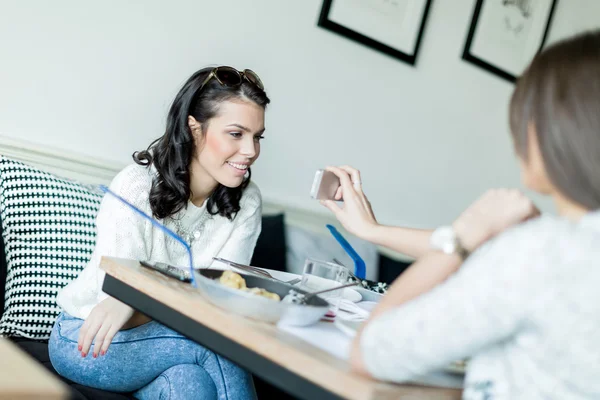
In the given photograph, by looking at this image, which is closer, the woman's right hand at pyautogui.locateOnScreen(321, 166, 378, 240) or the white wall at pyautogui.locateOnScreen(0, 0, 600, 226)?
the woman's right hand at pyautogui.locateOnScreen(321, 166, 378, 240)

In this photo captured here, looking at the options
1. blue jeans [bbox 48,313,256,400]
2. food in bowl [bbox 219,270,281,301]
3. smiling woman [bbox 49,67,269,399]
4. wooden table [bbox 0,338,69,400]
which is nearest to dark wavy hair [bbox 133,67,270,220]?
smiling woman [bbox 49,67,269,399]

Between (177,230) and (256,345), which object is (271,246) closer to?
(177,230)

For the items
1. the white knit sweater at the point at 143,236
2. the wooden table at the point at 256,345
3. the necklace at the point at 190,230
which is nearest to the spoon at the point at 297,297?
the wooden table at the point at 256,345

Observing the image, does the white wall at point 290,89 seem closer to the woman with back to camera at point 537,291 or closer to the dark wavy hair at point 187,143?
the dark wavy hair at point 187,143

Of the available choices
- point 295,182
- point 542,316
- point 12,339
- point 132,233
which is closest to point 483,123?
point 295,182

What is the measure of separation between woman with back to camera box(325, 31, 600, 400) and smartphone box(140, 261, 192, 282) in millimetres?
499

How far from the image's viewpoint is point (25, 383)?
533mm

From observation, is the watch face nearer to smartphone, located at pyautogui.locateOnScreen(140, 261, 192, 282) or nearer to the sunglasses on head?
smartphone, located at pyautogui.locateOnScreen(140, 261, 192, 282)

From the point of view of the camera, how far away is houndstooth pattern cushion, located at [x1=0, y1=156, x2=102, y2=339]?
1710mm

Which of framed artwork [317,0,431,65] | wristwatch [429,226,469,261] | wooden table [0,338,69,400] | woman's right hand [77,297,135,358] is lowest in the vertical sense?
woman's right hand [77,297,135,358]

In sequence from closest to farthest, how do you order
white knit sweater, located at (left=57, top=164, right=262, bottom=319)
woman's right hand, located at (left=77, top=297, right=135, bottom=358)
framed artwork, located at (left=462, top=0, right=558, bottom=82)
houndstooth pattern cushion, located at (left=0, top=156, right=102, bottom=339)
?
woman's right hand, located at (left=77, top=297, right=135, bottom=358) → white knit sweater, located at (left=57, top=164, right=262, bottom=319) → houndstooth pattern cushion, located at (left=0, top=156, right=102, bottom=339) → framed artwork, located at (left=462, top=0, right=558, bottom=82)

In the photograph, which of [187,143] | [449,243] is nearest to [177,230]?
[187,143]

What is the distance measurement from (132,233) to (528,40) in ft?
7.91

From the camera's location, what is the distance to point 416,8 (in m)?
2.77
